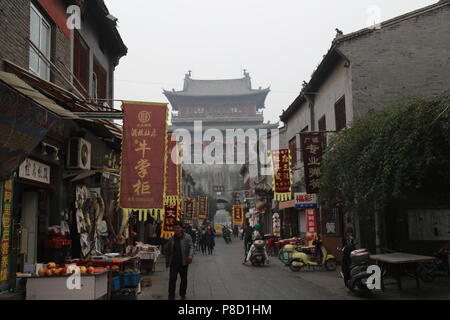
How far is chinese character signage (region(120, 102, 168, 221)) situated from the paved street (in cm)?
210

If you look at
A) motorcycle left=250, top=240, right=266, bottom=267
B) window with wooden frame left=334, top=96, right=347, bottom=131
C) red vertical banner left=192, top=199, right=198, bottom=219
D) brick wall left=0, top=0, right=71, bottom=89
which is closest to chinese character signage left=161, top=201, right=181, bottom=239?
motorcycle left=250, top=240, right=266, bottom=267

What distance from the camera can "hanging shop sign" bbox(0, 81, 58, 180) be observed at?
21.3ft

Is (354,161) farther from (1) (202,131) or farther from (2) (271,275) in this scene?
(1) (202,131)

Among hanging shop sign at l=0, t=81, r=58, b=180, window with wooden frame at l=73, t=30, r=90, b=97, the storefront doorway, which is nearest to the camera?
hanging shop sign at l=0, t=81, r=58, b=180

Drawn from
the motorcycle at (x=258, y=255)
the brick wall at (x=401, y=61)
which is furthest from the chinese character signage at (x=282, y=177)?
the brick wall at (x=401, y=61)

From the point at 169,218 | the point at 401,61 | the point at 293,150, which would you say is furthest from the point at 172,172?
the point at 293,150

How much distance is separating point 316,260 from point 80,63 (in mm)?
9683

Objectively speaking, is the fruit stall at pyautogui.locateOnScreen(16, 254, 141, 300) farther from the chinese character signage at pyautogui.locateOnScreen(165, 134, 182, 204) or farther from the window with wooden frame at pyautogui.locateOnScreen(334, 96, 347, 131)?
the window with wooden frame at pyautogui.locateOnScreen(334, 96, 347, 131)

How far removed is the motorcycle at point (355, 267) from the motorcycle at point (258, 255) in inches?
239

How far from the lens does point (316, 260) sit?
1600cm

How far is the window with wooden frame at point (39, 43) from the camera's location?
384 inches

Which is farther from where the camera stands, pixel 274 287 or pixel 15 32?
pixel 274 287

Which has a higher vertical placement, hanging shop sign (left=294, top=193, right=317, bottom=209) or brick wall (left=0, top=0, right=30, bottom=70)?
brick wall (left=0, top=0, right=30, bottom=70)

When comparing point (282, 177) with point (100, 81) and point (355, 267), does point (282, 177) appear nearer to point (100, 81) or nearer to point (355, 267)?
point (100, 81)
